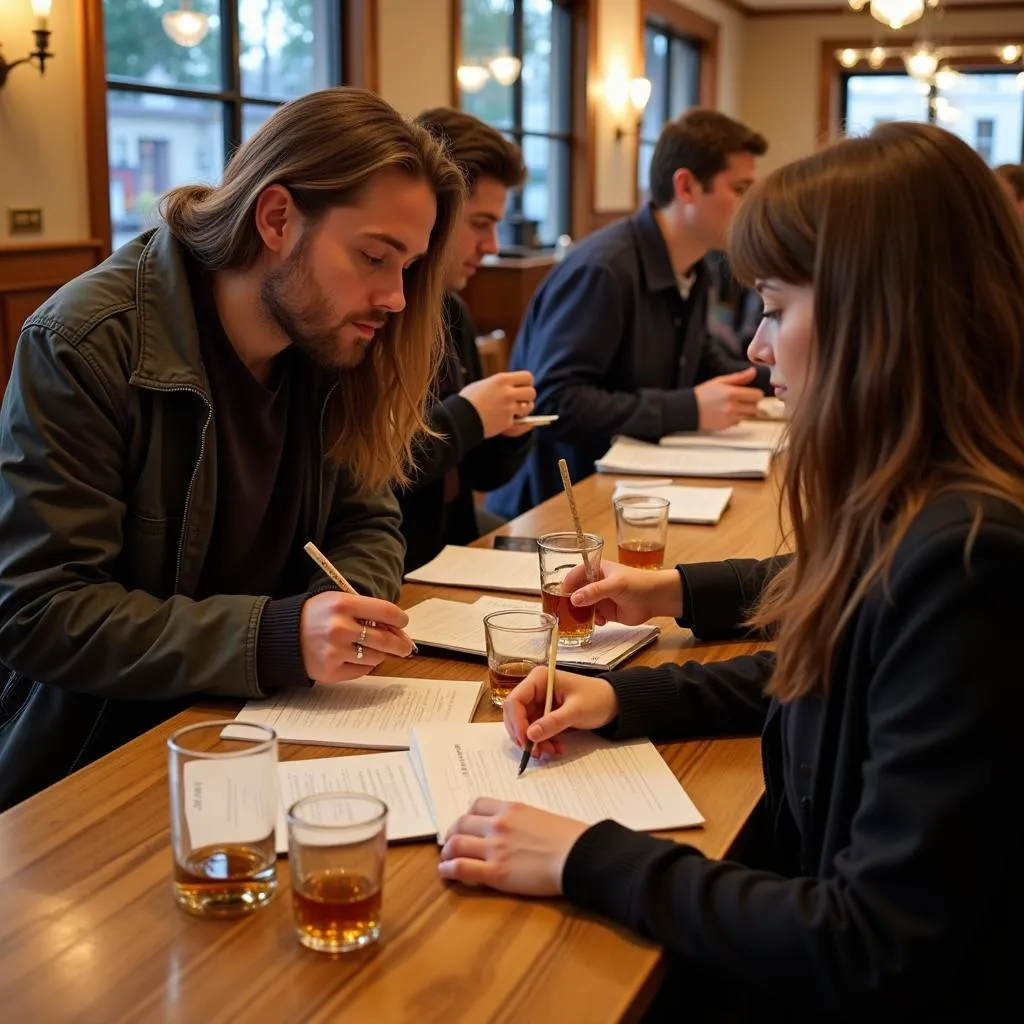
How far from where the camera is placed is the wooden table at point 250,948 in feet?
2.95

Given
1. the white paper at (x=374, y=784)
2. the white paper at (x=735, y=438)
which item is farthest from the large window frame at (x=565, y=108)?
the white paper at (x=374, y=784)

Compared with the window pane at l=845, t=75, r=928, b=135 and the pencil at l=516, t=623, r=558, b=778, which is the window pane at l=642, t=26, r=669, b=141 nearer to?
the window pane at l=845, t=75, r=928, b=135

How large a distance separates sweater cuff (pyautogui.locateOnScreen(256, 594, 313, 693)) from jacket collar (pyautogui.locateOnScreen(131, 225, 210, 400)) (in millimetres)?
329

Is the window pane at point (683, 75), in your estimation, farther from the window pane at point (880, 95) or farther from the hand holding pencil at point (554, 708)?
the hand holding pencil at point (554, 708)

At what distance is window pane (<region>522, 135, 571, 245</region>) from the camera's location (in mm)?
8391

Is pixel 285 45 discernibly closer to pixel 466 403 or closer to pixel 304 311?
pixel 466 403

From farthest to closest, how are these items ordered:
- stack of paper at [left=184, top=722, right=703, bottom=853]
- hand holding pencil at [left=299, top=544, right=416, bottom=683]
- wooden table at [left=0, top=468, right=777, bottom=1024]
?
hand holding pencil at [left=299, top=544, right=416, bottom=683] < stack of paper at [left=184, top=722, right=703, bottom=853] < wooden table at [left=0, top=468, right=777, bottom=1024]

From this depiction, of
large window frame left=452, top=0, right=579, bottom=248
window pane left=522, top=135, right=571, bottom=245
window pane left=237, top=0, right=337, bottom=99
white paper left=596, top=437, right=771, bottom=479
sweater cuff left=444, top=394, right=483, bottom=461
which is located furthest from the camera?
window pane left=522, top=135, right=571, bottom=245

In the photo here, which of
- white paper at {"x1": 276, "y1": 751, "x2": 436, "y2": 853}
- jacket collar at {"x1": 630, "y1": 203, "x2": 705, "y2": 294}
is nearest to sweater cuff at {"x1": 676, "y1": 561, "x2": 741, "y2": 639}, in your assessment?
white paper at {"x1": 276, "y1": 751, "x2": 436, "y2": 853}

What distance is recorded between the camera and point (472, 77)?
23.2 feet

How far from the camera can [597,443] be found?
311cm

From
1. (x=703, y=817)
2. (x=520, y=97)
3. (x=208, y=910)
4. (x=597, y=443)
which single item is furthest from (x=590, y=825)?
(x=520, y=97)

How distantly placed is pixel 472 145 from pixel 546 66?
6.14 m

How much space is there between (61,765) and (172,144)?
392 centimetres
